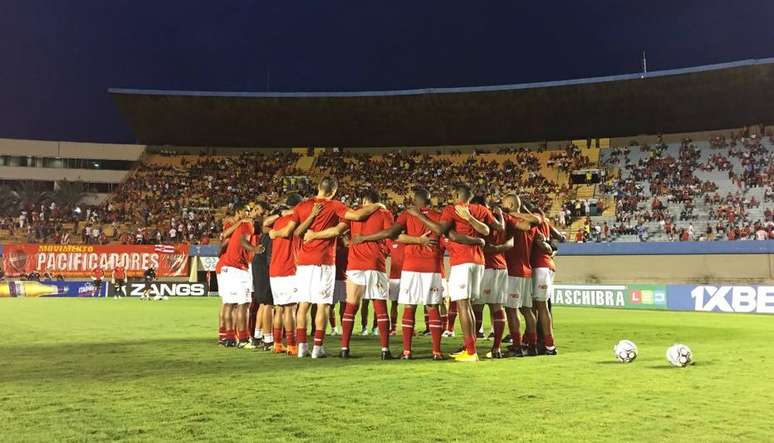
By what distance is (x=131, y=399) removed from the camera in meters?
5.94

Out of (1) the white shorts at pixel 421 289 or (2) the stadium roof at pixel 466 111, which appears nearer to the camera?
(1) the white shorts at pixel 421 289

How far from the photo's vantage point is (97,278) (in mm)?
34844

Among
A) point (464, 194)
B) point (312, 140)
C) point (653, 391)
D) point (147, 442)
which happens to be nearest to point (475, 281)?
point (464, 194)

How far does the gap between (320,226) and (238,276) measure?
2606 millimetres

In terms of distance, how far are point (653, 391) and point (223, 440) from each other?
4433 mm

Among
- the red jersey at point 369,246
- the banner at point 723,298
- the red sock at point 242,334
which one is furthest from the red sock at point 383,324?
the banner at point 723,298

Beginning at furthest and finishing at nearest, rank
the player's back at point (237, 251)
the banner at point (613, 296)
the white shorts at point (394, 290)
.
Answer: the banner at point (613, 296) → the white shorts at point (394, 290) → the player's back at point (237, 251)

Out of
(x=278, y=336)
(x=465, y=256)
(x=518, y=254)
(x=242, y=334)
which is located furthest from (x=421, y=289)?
(x=242, y=334)

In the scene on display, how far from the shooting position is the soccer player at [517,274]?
9602 millimetres

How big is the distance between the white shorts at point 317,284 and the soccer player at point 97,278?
1150 inches

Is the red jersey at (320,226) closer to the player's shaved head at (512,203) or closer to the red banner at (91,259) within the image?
the player's shaved head at (512,203)

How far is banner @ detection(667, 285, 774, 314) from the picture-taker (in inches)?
837

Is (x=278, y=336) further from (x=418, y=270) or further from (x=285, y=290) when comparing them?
(x=418, y=270)

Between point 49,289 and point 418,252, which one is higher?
point 418,252
